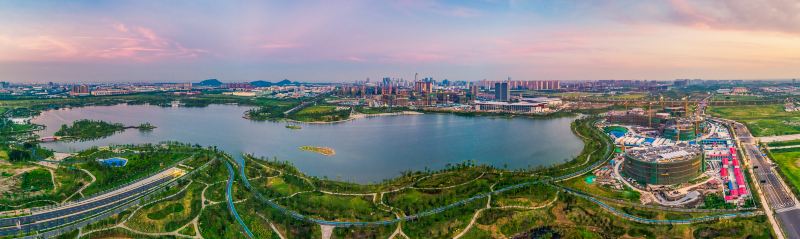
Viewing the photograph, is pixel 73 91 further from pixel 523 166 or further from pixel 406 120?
pixel 523 166

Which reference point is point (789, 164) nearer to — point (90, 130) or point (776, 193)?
point (776, 193)

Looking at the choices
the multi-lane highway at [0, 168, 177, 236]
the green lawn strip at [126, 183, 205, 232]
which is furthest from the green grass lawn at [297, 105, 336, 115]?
the green lawn strip at [126, 183, 205, 232]

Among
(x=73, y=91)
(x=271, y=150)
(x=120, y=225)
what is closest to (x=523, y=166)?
(x=271, y=150)

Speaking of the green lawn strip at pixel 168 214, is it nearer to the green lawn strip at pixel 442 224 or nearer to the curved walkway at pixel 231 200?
the curved walkway at pixel 231 200

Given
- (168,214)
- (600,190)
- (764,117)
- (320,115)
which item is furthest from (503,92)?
(168,214)

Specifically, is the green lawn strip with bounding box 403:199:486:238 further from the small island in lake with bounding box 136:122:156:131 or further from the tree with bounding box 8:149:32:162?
the small island in lake with bounding box 136:122:156:131

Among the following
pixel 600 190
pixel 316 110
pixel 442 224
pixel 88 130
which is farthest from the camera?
pixel 316 110
